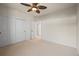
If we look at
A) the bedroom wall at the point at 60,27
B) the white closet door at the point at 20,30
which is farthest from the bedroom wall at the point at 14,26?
the bedroom wall at the point at 60,27

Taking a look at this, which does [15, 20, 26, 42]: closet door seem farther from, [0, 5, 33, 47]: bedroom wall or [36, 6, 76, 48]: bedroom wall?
[36, 6, 76, 48]: bedroom wall

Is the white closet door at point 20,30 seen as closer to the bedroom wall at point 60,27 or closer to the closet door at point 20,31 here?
the closet door at point 20,31

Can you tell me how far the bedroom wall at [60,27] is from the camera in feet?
7.33

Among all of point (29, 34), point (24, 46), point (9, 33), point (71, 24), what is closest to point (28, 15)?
point (29, 34)

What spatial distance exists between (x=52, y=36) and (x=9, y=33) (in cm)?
121

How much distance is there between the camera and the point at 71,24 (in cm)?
233

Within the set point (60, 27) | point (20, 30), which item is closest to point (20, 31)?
point (20, 30)

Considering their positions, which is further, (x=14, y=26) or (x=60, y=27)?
(x=60, y=27)

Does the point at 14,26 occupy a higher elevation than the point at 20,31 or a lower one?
higher

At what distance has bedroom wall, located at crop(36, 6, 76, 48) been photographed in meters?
2.23

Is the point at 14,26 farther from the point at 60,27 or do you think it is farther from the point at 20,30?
the point at 60,27

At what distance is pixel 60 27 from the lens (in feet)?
7.73

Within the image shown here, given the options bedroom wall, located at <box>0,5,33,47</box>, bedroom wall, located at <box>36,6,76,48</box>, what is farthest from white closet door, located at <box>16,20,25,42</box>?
bedroom wall, located at <box>36,6,76,48</box>

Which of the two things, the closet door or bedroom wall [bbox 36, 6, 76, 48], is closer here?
the closet door
